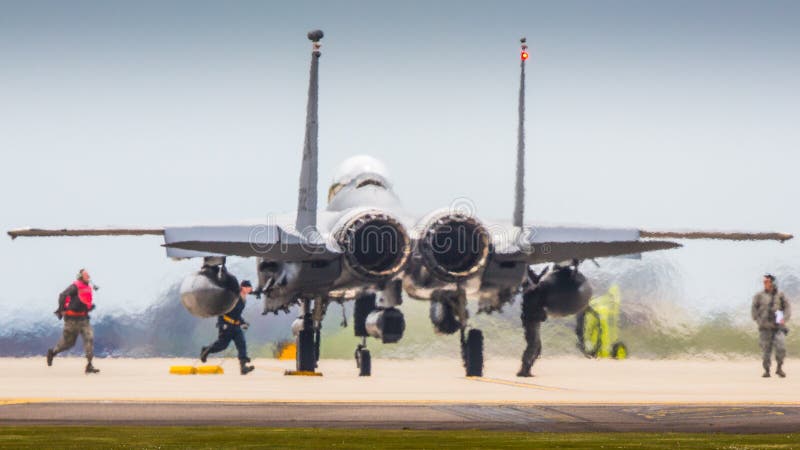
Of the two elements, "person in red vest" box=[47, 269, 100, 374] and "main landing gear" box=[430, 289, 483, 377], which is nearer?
"main landing gear" box=[430, 289, 483, 377]

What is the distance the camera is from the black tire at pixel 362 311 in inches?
1036

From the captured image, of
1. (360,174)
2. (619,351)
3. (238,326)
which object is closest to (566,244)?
(360,174)

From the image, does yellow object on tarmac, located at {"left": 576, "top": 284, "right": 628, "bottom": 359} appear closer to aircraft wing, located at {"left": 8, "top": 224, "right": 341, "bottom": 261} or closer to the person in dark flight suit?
the person in dark flight suit

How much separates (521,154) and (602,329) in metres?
9.74

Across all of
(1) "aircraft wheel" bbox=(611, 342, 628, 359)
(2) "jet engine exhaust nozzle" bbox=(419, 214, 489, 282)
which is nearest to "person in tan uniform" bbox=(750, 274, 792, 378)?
(2) "jet engine exhaust nozzle" bbox=(419, 214, 489, 282)

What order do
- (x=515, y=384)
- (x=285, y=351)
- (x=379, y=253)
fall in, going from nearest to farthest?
1. (x=515, y=384)
2. (x=379, y=253)
3. (x=285, y=351)

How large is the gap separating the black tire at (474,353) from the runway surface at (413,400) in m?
0.25

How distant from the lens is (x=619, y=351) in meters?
32.4

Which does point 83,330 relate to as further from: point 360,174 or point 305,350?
point 360,174

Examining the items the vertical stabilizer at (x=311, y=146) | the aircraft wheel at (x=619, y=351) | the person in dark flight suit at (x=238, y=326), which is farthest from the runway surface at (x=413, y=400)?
the aircraft wheel at (x=619, y=351)

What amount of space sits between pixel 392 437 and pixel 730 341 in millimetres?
19363

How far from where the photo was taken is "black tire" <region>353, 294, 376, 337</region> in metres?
26.3

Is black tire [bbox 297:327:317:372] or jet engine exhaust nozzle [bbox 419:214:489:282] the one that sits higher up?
jet engine exhaust nozzle [bbox 419:214:489:282]

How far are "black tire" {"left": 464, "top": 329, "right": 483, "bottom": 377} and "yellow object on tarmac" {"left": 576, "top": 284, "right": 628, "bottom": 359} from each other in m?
6.53
